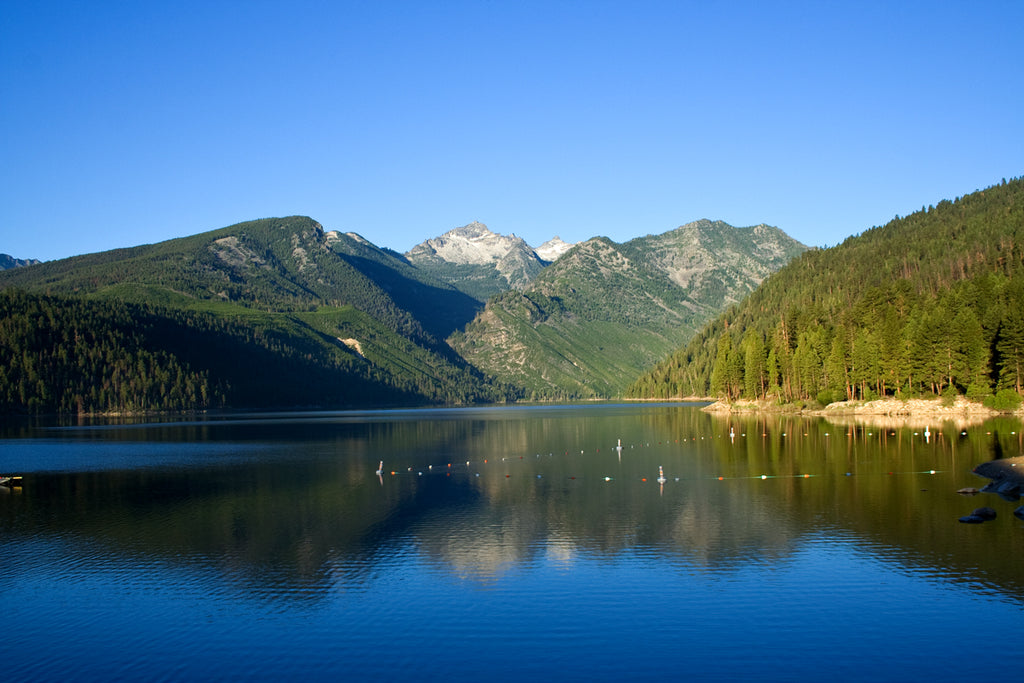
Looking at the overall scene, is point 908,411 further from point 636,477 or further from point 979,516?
point 979,516

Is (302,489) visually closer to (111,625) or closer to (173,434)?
(111,625)

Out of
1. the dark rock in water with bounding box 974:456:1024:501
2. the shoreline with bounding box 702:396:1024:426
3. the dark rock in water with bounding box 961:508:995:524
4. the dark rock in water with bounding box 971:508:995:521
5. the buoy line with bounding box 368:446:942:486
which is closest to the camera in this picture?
the dark rock in water with bounding box 961:508:995:524

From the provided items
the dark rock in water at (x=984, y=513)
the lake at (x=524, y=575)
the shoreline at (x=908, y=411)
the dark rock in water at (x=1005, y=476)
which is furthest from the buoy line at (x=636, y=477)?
the shoreline at (x=908, y=411)

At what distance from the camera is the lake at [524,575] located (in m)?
31.6

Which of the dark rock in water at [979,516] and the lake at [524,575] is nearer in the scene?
the lake at [524,575]

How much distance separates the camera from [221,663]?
1246 inches

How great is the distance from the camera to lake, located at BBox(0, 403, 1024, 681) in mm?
31625

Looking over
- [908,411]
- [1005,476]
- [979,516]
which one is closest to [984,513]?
[979,516]

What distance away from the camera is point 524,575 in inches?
1735

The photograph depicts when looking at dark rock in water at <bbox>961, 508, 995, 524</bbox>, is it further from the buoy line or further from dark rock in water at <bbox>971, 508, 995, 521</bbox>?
the buoy line

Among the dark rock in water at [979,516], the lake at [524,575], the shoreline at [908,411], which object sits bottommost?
the lake at [524,575]

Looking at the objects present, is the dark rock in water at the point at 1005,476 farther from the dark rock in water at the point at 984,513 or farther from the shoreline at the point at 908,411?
the shoreline at the point at 908,411

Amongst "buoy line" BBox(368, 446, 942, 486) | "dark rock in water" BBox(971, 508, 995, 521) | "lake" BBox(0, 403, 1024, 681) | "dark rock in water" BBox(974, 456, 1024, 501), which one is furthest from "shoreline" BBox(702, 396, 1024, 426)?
"dark rock in water" BBox(971, 508, 995, 521)

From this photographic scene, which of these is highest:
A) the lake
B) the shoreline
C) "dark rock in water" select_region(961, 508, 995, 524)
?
the shoreline
